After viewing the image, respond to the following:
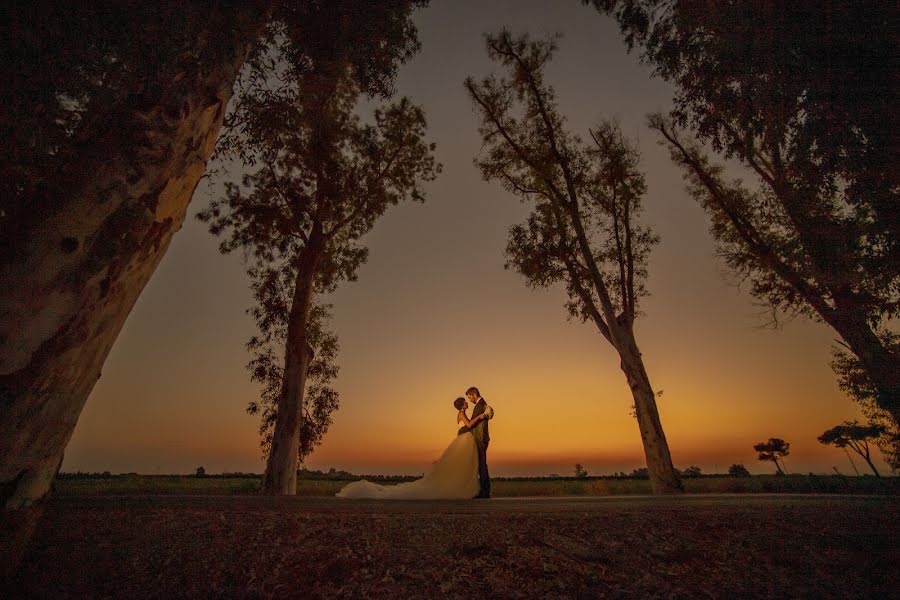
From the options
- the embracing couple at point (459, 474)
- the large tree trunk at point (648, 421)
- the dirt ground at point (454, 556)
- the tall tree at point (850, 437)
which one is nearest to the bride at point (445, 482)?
the embracing couple at point (459, 474)

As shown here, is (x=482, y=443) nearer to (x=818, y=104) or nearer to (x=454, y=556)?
(x=454, y=556)

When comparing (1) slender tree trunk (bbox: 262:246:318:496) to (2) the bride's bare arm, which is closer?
(2) the bride's bare arm

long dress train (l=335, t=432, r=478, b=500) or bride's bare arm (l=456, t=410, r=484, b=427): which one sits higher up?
bride's bare arm (l=456, t=410, r=484, b=427)

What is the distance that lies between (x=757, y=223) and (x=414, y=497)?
593 inches

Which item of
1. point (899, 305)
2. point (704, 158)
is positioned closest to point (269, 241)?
point (704, 158)

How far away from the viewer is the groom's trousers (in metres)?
9.55

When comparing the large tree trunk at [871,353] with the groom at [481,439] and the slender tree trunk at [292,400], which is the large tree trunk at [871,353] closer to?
the groom at [481,439]

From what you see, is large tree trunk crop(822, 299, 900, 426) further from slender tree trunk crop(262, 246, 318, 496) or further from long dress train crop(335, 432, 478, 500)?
slender tree trunk crop(262, 246, 318, 496)

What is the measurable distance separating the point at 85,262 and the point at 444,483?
8.37m

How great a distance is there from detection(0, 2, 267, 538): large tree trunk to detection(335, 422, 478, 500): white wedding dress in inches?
267

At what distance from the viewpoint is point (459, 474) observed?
32.0 ft

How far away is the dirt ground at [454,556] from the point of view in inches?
129

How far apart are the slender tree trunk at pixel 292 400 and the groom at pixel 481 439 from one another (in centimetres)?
570

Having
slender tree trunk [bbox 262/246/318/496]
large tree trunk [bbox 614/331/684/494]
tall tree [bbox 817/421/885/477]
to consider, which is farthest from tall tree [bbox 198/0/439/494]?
tall tree [bbox 817/421/885/477]
